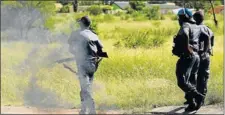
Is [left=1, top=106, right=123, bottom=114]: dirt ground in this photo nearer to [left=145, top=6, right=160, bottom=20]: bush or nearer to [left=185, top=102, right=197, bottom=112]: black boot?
[left=185, top=102, right=197, bottom=112]: black boot

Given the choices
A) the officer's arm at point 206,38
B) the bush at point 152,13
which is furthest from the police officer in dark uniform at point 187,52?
the bush at point 152,13

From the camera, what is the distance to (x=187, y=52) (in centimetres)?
773

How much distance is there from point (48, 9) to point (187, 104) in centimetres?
2331

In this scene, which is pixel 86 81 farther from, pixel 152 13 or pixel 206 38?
pixel 152 13

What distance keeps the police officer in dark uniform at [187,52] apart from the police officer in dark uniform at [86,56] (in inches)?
45.6

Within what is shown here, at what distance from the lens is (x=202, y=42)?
8023 millimetres

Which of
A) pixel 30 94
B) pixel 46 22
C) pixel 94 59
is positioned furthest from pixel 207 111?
pixel 46 22

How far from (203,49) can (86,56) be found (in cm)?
172

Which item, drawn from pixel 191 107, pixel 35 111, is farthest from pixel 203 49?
pixel 35 111

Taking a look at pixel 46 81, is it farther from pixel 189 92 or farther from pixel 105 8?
pixel 105 8

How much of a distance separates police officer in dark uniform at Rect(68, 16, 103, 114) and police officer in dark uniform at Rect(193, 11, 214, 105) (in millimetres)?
1500

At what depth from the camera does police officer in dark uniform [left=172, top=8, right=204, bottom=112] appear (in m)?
7.72

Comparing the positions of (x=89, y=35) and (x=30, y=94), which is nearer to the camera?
(x=89, y=35)

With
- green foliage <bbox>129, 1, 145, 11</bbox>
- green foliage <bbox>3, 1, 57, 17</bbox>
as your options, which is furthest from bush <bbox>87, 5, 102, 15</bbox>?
green foliage <bbox>3, 1, 57, 17</bbox>
